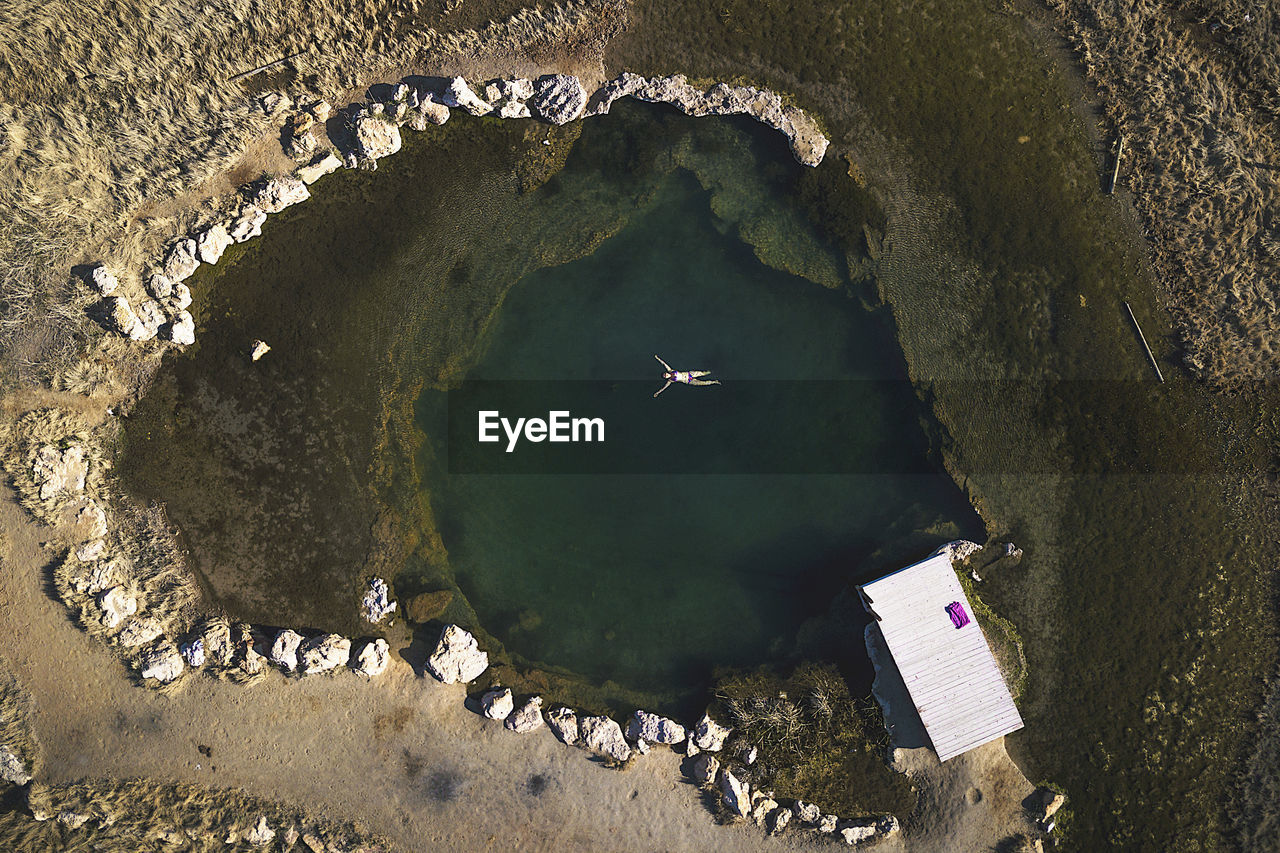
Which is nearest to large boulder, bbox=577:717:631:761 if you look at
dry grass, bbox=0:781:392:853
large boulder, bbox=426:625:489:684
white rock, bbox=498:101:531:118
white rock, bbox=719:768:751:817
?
white rock, bbox=719:768:751:817

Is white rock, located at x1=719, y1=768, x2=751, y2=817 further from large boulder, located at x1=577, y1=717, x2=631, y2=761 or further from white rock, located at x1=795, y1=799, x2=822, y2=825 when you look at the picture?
large boulder, located at x1=577, y1=717, x2=631, y2=761

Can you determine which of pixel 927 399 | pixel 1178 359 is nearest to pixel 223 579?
pixel 927 399

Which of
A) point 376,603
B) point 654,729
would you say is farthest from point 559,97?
point 654,729

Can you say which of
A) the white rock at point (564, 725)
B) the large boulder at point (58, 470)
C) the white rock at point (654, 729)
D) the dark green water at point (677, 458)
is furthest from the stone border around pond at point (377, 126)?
the white rock at point (654, 729)

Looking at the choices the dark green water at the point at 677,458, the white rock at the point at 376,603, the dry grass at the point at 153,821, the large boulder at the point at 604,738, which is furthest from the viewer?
the dark green water at the point at 677,458

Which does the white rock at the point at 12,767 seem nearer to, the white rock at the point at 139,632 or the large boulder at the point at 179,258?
the white rock at the point at 139,632

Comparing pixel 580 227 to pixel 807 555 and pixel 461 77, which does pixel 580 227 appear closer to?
pixel 461 77

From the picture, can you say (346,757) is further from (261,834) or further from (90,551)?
(90,551)
